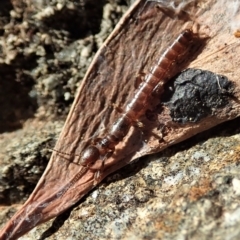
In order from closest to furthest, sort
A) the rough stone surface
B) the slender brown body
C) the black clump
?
1. the rough stone surface
2. the black clump
3. the slender brown body

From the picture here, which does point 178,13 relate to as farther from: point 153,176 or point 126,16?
point 153,176

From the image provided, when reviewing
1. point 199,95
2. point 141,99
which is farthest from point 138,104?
point 199,95

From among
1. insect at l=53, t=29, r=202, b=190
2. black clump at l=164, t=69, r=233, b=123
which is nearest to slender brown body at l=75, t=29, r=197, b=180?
insect at l=53, t=29, r=202, b=190

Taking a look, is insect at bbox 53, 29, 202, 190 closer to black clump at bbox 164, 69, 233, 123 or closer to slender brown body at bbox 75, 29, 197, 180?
slender brown body at bbox 75, 29, 197, 180

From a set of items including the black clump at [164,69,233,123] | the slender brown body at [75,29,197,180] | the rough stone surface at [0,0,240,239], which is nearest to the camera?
the rough stone surface at [0,0,240,239]

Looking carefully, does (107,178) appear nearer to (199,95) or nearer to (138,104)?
(138,104)

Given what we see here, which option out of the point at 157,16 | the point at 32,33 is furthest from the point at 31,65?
the point at 157,16

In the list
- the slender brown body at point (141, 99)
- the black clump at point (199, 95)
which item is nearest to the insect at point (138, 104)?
the slender brown body at point (141, 99)
